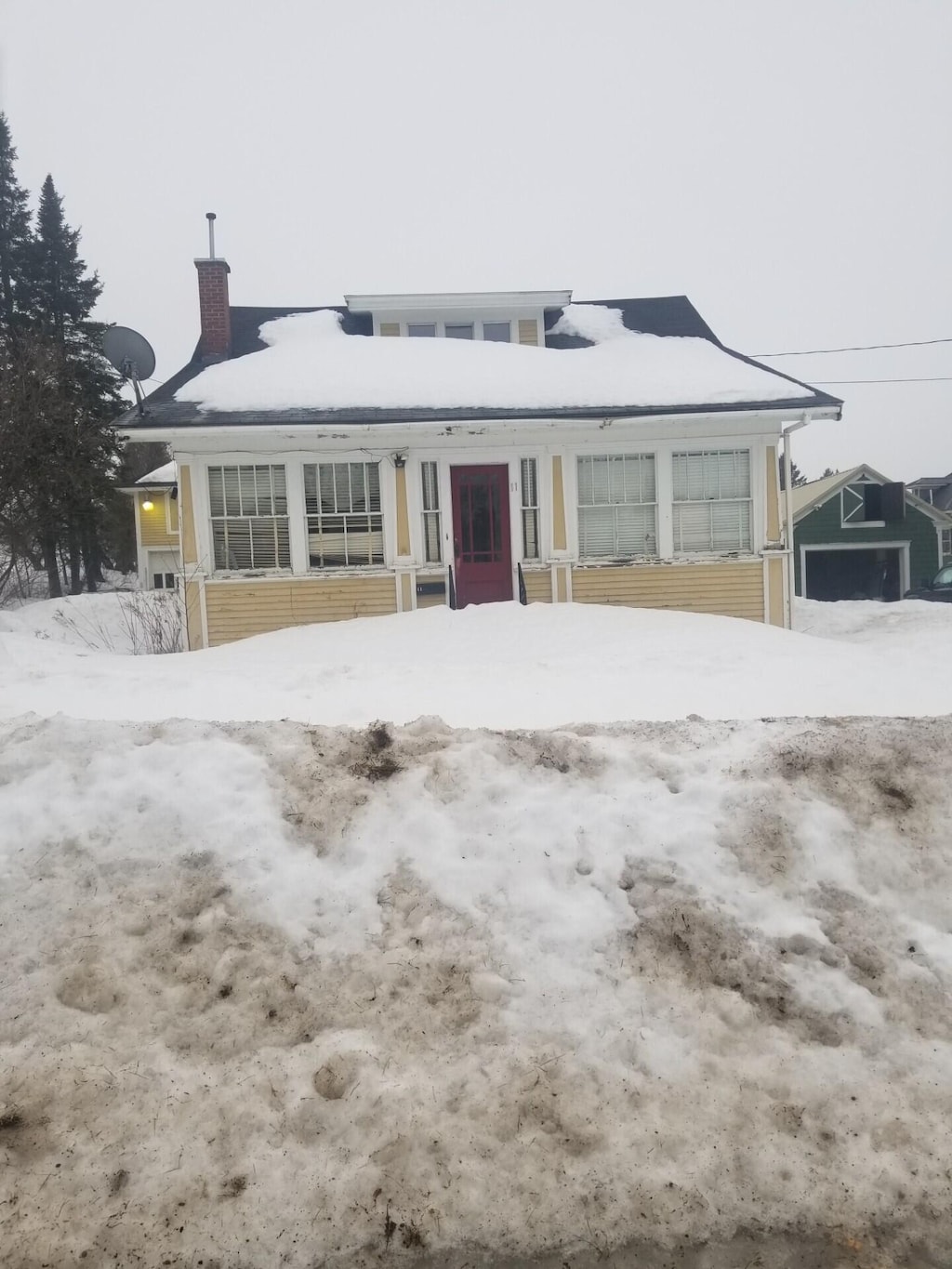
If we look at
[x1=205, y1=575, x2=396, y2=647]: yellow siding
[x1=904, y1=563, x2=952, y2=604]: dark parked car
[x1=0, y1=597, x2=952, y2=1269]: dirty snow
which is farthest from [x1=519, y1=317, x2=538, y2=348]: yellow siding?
[x1=904, y1=563, x2=952, y2=604]: dark parked car

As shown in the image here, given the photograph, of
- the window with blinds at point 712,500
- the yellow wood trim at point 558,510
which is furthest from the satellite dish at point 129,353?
the window with blinds at point 712,500

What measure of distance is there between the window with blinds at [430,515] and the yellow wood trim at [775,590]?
5076 mm

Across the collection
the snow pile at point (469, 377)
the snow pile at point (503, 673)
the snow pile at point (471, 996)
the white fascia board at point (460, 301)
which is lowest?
the snow pile at point (471, 996)

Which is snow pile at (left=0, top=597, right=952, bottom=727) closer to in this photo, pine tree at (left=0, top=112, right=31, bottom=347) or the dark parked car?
the dark parked car

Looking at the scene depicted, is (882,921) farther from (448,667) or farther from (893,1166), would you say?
(448,667)

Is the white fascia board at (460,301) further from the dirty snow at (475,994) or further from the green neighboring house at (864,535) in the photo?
the green neighboring house at (864,535)

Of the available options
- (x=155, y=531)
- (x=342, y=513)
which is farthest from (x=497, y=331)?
(x=155, y=531)

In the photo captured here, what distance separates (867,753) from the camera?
337cm

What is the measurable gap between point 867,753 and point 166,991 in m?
3.04

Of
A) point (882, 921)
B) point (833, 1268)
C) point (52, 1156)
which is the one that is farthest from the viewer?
point (882, 921)

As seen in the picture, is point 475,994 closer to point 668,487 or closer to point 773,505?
point 668,487

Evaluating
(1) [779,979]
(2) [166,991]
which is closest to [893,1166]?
(1) [779,979]

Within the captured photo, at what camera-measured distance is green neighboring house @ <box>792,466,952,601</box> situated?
25.7m

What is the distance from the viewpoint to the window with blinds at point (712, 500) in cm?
1120
